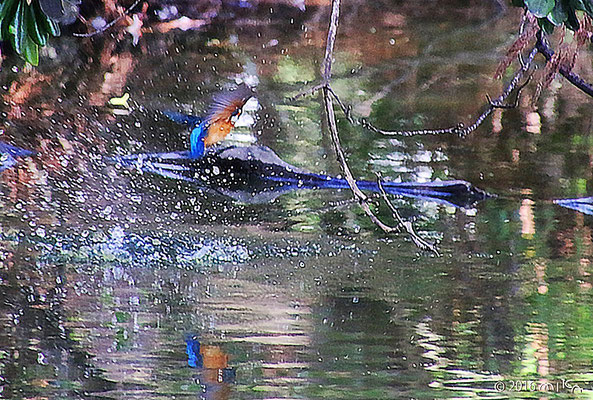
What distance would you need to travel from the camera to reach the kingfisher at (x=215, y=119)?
175 cm

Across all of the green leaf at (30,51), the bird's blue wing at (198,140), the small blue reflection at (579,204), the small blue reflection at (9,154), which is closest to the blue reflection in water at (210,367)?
the green leaf at (30,51)

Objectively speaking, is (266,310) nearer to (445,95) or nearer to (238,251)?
(238,251)

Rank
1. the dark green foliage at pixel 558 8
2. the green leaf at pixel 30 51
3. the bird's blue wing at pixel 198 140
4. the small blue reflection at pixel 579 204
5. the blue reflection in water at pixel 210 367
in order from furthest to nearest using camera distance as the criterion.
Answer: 1. the bird's blue wing at pixel 198 140
2. the small blue reflection at pixel 579 204
3. the blue reflection in water at pixel 210 367
4. the green leaf at pixel 30 51
5. the dark green foliage at pixel 558 8

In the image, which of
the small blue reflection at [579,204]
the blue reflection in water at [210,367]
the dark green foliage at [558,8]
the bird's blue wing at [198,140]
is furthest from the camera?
the bird's blue wing at [198,140]

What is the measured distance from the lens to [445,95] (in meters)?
1.76

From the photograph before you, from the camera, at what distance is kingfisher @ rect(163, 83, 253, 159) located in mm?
1753

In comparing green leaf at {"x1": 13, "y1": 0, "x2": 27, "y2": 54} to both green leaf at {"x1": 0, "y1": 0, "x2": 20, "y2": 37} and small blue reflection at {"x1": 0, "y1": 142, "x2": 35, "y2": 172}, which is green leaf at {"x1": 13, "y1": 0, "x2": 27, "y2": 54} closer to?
green leaf at {"x1": 0, "y1": 0, "x2": 20, "y2": 37}

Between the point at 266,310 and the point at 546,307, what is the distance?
50cm

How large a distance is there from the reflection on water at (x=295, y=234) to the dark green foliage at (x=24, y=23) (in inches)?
19.3

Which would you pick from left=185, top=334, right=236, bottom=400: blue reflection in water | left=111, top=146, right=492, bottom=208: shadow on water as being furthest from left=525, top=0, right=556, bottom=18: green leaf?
left=111, top=146, right=492, bottom=208: shadow on water

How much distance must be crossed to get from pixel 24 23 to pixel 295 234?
33.4 inches

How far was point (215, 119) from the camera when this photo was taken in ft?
5.82

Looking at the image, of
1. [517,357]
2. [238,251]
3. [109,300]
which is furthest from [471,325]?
[109,300]

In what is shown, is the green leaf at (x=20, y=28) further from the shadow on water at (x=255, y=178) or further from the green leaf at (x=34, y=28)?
the shadow on water at (x=255, y=178)
